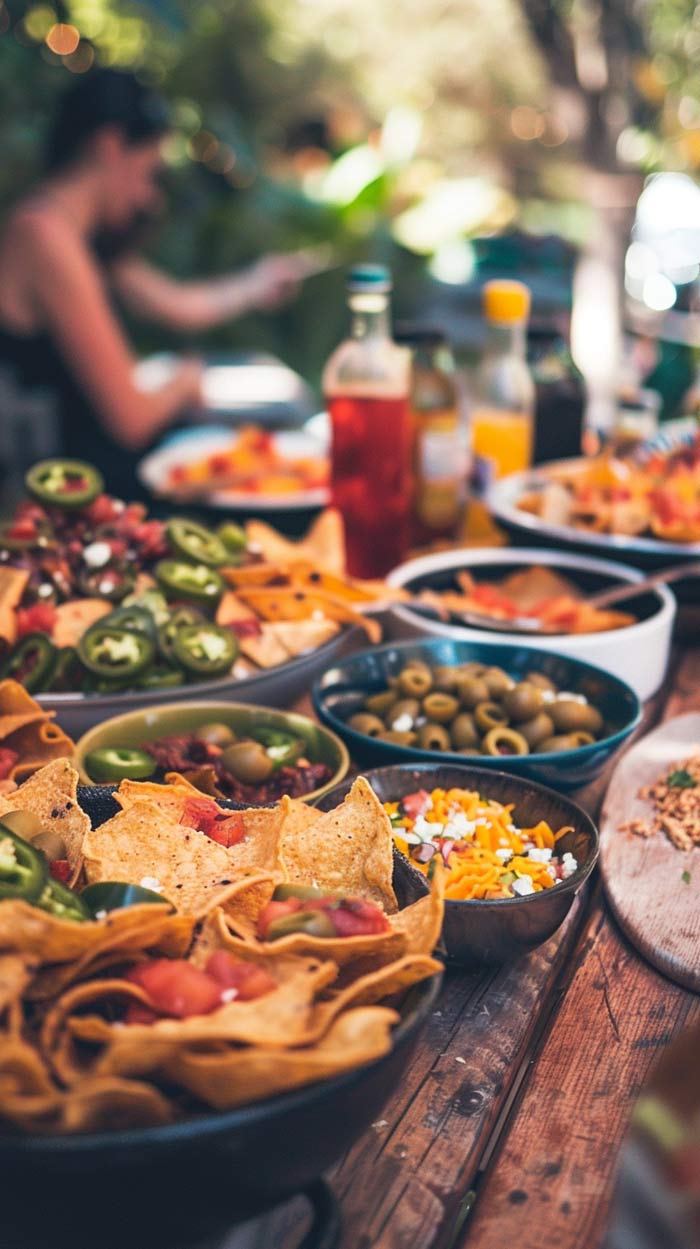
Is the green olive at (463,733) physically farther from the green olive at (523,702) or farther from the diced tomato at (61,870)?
the diced tomato at (61,870)

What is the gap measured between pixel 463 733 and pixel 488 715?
0.06 metres

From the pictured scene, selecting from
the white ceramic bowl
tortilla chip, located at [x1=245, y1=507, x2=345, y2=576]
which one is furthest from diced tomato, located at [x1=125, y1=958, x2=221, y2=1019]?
tortilla chip, located at [x1=245, y1=507, x2=345, y2=576]

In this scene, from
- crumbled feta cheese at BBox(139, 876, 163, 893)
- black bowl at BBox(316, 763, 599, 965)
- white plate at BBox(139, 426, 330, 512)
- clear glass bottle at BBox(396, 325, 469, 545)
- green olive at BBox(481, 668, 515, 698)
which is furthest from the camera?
white plate at BBox(139, 426, 330, 512)

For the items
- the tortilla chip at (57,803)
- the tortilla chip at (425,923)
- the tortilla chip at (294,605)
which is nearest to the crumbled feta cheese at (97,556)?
the tortilla chip at (294,605)

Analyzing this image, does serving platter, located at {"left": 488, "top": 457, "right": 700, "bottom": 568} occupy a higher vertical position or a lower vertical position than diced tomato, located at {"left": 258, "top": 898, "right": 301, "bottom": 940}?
lower

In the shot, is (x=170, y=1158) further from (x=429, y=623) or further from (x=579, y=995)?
(x=429, y=623)

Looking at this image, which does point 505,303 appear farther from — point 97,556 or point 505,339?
point 97,556

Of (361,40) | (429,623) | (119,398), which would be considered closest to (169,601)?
(429,623)

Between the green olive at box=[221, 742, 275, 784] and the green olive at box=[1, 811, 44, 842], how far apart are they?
0.38 metres

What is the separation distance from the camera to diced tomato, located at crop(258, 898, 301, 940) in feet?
3.50

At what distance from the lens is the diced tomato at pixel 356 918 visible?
105 cm

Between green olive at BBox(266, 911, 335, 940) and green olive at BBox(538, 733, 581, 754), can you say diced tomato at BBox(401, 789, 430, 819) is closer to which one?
green olive at BBox(538, 733, 581, 754)

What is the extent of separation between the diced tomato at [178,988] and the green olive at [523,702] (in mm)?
861

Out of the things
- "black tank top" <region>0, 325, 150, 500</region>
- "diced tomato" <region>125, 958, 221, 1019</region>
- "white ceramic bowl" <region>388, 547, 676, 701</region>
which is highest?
"diced tomato" <region>125, 958, 221, 1019</region>
